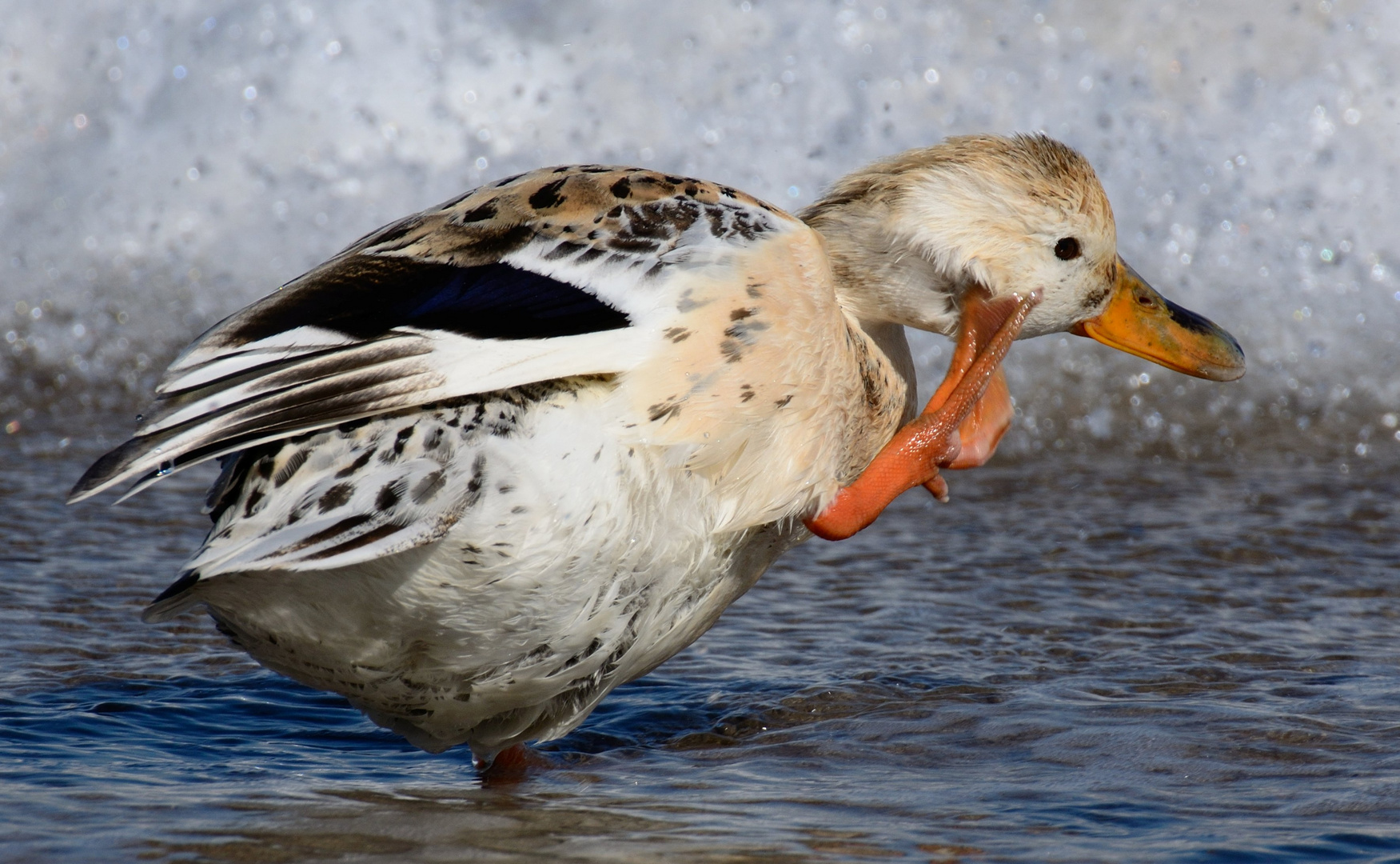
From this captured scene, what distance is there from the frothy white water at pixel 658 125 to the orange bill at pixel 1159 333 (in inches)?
147

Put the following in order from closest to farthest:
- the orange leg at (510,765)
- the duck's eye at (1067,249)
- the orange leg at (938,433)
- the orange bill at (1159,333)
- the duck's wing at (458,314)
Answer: the duck's wing at (458,314) → the orange leg at (938,433) → the duck's eye at (1067,249) → the orange leg at (510,765) → the orange bill at (1159,333)

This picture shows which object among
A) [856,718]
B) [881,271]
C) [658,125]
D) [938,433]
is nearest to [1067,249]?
[881,271]

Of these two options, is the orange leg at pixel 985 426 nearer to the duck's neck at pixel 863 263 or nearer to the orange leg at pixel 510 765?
the duck's neck at pixel 863 263

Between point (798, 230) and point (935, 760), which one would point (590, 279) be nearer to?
point (798, 230)

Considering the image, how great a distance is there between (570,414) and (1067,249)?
1.47 m

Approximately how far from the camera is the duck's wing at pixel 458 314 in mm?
3004

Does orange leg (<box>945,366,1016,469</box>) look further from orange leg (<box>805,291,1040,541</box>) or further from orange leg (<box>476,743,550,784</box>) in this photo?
orange leg (<box>476,743,550,784</box>)

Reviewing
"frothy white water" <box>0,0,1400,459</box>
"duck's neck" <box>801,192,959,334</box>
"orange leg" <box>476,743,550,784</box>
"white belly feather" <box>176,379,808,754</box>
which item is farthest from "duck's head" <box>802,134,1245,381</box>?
"frothy white water" <box>0,0,1400,459</box>

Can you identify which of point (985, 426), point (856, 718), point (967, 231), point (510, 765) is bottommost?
point (510, 765)

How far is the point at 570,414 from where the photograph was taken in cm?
320

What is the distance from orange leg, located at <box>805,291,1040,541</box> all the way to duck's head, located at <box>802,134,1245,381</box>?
2.0 inches

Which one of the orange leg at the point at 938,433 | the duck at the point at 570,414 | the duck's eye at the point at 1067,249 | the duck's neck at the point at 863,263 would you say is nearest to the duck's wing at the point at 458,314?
the duck at the point at 570,414

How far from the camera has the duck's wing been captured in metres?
Answer: 3.00

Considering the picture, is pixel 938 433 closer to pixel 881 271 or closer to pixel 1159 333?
pixel 881 271
